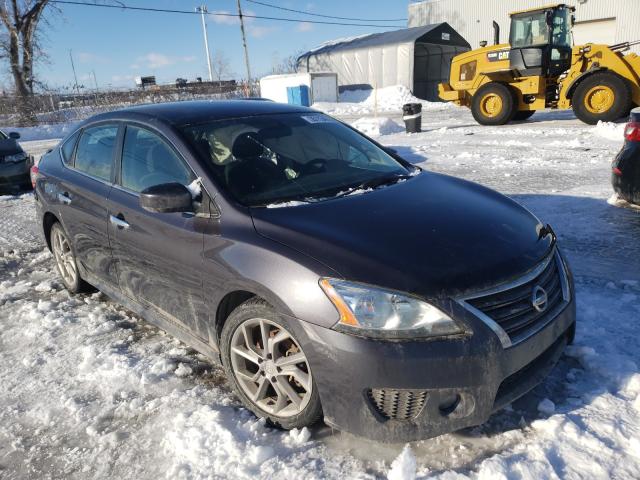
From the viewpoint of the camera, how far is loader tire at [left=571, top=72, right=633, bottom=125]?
12.6m

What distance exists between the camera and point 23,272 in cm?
528

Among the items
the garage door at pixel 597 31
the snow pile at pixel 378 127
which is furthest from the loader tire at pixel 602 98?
the garage door at pixel 597 31

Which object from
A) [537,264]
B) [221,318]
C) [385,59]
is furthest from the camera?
[385,59]

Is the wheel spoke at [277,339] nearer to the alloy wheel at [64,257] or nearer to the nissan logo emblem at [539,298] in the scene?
the nissan logo emblem at [539,298]

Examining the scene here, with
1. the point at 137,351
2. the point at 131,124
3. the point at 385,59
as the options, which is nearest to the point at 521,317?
the point at 137,351

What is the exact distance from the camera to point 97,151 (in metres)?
3.92

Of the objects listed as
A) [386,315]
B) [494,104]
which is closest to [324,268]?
[386,315]

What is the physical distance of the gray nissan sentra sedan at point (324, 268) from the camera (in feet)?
7.01

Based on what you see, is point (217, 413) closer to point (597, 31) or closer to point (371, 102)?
point (371, 102)

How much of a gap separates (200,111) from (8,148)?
26.4ft

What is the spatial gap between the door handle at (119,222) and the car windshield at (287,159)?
737 mm

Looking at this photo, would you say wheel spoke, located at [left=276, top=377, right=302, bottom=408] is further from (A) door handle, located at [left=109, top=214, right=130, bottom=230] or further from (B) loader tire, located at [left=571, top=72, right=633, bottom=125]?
(B) loader tire, located at [left=571, top=72, right=633, bottom=125]

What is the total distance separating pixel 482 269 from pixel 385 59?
32308 mm

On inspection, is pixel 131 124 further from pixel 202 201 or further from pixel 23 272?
pixel 23 272
